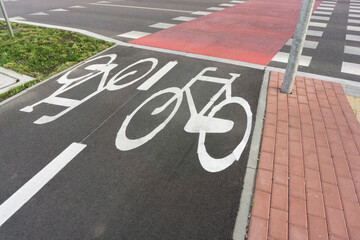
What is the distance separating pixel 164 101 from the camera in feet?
19.5

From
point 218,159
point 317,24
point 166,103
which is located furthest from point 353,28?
point 218,159

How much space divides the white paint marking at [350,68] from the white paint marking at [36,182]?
802 cm

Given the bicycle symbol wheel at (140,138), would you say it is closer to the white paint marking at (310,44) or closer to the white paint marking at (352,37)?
the white paint marking at (310,44)

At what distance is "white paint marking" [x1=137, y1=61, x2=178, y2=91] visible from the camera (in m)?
6.60

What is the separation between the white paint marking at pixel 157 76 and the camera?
6.60 m

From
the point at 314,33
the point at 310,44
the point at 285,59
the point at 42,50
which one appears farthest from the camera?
the point at 314,33

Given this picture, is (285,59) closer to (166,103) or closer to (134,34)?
(166,103)

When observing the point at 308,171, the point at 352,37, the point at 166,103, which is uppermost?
the point at 352,37

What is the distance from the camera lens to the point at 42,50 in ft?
29.3

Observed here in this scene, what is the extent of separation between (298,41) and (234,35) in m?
5.79

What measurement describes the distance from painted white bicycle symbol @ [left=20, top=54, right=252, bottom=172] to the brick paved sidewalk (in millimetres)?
670

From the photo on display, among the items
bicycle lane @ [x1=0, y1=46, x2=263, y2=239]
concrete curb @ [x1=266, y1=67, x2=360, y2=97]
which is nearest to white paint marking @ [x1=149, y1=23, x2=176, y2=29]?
concrete curb @ [x1=266, y1=67, x2=360, y2=97]

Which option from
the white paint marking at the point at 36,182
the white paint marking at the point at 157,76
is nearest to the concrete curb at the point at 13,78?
the white paint marking at the point at 157,76

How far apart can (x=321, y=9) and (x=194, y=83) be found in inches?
592
